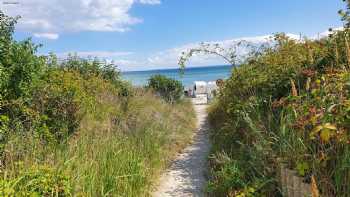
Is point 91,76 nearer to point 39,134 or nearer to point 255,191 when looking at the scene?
point 39,134

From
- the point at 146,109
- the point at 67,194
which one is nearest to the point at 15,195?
the point at 67,194

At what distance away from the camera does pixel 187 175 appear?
5.53 meters

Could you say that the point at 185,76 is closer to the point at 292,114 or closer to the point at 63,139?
the point at 63,139

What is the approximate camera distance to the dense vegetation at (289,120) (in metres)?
2.93

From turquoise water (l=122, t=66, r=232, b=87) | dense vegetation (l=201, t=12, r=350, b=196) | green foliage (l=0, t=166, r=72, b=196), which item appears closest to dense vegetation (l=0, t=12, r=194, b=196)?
green foliage (l=0, t=166, r=72, b=196)

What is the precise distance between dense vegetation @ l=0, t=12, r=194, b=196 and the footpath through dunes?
0.20 meters

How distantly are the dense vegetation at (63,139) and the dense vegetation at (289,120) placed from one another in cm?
116

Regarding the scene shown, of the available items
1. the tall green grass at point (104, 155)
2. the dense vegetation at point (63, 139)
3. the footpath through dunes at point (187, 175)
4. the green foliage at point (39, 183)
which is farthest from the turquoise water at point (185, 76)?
the green foliage at point (39, 183)

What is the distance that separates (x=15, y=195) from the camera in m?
3.09

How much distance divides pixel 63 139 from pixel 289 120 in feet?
10.2

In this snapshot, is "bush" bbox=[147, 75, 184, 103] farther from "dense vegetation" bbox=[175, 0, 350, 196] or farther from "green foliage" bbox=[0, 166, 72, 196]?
"green foliage" bbox=[0, 166, 72, 196]

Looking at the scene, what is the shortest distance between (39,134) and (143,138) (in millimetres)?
1814

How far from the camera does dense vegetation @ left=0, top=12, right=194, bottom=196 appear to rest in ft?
11.7

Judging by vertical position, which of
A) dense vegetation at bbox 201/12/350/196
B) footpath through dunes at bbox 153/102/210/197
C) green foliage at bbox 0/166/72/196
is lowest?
footpath through dunes at bbox 153/102/210/197
